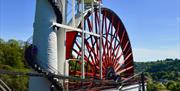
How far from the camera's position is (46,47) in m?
18.8

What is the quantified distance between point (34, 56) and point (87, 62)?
9817 mm

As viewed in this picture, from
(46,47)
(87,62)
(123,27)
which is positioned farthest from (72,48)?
(123,27)

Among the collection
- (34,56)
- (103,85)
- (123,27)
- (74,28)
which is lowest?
(103,85)

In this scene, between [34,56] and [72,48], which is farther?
[72,48]

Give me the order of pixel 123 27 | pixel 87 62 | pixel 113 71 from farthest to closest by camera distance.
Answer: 1. pixel 123 27
2. pixel 113 71
3. pixel 87 62

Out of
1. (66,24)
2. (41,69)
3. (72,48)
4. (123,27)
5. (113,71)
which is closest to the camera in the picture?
(41,69)

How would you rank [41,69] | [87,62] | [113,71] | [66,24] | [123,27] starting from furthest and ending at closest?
[123,27]
[113,71]
[87,62]
[66,24]
[41,69]

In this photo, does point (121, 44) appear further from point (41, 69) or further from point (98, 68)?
point (41, 69)

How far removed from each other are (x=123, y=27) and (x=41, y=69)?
1712 centimetres

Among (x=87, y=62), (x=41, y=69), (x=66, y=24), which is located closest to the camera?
(x=41, y=69)

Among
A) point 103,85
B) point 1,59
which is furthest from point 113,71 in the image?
point 1,59

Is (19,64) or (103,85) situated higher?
(19,64)

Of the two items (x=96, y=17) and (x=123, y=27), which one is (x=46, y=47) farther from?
(x=123, y=27)

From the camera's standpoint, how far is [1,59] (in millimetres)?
48094
